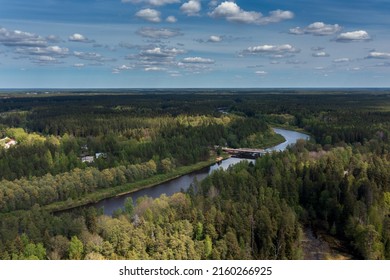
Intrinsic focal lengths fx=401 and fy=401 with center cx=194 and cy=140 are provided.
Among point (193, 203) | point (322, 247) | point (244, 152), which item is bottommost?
point (244, 152)

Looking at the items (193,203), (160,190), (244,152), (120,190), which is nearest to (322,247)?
(193,203)

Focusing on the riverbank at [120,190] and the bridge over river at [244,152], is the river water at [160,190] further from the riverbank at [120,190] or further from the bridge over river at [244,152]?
the bridge over river at [244,152]

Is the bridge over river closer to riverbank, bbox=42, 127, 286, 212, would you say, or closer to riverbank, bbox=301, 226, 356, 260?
riverbank, bbox=42, 127, 286, 212

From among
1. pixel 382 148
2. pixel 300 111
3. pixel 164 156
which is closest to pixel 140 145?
pixel 164 156

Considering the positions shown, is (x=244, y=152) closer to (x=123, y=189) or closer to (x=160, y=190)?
(x=160, y=190)

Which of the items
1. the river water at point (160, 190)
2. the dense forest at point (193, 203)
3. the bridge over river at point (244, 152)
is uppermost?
the dense forest at point (193, 203)

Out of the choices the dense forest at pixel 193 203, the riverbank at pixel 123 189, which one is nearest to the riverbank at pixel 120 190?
the riverbank at pixel 123 189

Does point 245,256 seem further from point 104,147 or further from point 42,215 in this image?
point 104,147

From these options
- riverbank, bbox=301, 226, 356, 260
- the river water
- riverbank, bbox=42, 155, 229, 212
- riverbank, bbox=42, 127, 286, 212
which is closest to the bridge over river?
the river water
